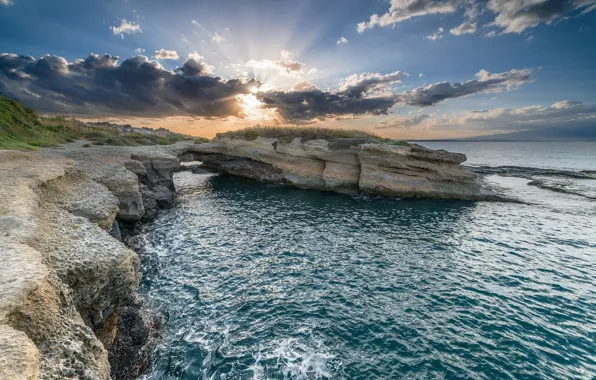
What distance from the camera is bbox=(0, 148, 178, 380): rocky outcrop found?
4.49 m

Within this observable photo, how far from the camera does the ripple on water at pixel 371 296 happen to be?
930 centimetres

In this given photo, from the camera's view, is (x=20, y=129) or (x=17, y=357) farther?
(x=20, y=129)

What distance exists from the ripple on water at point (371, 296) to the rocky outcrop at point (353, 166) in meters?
10.4

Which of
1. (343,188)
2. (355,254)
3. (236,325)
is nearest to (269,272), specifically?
(236,325)

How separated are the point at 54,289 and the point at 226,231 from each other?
1588cm

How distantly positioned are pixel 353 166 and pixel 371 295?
88.3 feet

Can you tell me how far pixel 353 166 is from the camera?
38.1 m

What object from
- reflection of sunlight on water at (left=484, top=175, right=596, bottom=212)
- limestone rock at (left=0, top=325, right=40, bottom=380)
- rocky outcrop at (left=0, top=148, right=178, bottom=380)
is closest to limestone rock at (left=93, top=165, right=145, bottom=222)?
rocky outcrop at (left=0, top=148, right=178, bottom=380)

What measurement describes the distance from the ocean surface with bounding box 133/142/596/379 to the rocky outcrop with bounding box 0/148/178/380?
8.59ft

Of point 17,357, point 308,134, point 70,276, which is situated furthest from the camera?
point 308,134

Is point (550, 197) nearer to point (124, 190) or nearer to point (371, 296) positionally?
point (371, 296)

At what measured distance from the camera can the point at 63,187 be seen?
13.3m

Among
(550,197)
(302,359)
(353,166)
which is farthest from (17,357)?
(550,197)

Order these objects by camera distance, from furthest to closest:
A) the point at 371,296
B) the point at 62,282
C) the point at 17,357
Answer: the point at 371,296 → the point at 62,282 → the point at 17,357
